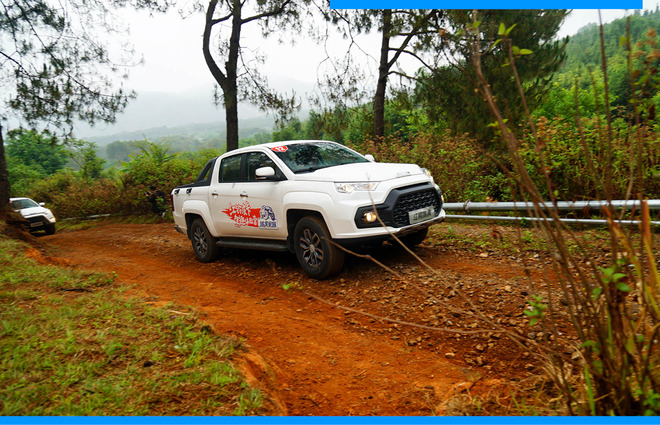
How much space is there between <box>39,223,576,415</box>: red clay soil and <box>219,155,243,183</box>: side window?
4.97ft

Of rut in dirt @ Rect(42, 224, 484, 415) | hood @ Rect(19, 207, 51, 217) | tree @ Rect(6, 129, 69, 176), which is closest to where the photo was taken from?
rut in dirt @ Rect(42, 224, 484, 415)

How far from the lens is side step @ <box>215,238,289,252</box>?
594 cm

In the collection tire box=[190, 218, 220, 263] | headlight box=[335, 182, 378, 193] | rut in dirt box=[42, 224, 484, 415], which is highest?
headlight box=[335, 182, 378, 193]

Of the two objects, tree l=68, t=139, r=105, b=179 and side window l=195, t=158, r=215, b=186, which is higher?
tree l=68, t=139, r=105, b=179

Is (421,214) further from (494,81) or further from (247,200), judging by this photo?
(494,81)

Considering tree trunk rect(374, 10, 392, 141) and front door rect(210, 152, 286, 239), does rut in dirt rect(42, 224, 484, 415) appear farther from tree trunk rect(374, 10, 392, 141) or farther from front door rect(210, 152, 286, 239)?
tree trunk rect(374, 10, 392, 141)

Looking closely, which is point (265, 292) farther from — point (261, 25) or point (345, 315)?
point (261, 25)

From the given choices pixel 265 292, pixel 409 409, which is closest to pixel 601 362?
pixel 409 409

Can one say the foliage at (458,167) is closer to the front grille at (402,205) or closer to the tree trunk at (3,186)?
the front grille at (402,205)

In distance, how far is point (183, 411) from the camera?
92.7 inches

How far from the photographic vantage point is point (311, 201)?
209 inches

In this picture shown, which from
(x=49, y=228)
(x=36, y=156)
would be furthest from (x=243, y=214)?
(x=36, y=156)

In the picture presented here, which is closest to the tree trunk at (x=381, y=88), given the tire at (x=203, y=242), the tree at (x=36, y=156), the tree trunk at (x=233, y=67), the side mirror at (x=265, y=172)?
the tree trunk at (x=233, y=67)

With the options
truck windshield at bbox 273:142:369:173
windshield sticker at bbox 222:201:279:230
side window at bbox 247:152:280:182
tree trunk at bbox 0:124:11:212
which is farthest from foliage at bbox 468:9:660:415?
tree trunk at bbox 0:124:11:212
